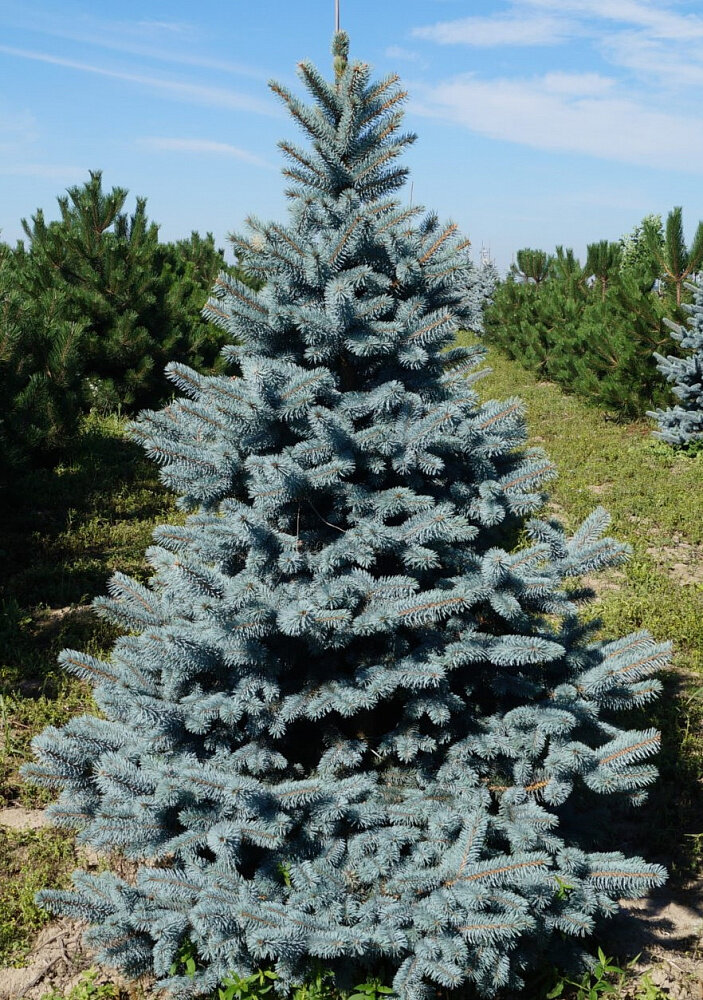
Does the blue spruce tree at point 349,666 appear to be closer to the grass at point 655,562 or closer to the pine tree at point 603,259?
the grass at point 655,562

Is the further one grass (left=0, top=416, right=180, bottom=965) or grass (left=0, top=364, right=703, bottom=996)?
grass (left=0, top=364, right=703, bottom=996)

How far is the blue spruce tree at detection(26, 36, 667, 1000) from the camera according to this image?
2580 millimetres

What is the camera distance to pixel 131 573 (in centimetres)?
601

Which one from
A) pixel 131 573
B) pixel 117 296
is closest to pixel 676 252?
pixel 117 296

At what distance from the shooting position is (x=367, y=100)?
9.70 feet

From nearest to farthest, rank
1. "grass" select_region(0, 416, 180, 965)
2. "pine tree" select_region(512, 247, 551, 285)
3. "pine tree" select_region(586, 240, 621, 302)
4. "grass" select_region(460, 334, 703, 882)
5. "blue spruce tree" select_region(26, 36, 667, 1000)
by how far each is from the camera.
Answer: "blue spruce tree" select_region(26, 36, 667, 1000) < "grass" select_region(0, 416, 180, 965) < "grass" select_region(460, 334, 703, 882) < "pine tree" select_region(586, 240, 621, 302) < "pine tree" select_region(512, 247, 551, 285)

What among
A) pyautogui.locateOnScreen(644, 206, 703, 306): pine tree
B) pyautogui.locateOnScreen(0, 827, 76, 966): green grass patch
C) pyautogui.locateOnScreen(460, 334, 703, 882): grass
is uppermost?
pyautogui.locateOnScreen(644, 206, 703, 306): pine tree

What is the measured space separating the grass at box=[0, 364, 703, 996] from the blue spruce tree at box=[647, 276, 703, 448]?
11.7 inches

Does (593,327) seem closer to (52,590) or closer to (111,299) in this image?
(111,299)

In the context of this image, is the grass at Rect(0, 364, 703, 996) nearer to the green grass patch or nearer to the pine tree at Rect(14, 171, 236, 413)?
the green grass patch

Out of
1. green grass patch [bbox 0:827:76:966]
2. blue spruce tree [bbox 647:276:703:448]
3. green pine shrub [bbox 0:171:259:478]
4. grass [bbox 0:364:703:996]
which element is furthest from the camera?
blue spruce tree [bbox 647:276:703:448]

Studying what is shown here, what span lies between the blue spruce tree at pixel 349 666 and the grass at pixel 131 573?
34.7 inches

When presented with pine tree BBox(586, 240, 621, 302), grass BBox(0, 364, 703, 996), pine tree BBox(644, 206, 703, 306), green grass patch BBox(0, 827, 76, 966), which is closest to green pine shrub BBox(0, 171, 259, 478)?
grass BBox(0, 364, 703, 996)

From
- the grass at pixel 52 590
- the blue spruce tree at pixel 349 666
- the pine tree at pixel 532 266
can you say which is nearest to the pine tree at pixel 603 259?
the pine tree at pixel 532 266
